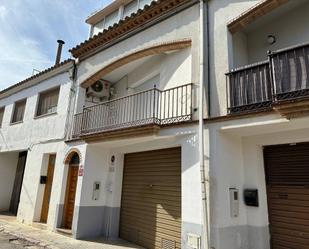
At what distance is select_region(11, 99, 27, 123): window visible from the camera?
1460 centimetres

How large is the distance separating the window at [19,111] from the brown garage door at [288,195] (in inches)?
517

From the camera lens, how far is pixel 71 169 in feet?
35.2

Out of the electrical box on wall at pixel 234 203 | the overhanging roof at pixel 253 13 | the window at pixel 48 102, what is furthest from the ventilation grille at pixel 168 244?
the window at pixel 48 102

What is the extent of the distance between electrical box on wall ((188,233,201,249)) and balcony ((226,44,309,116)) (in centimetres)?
309

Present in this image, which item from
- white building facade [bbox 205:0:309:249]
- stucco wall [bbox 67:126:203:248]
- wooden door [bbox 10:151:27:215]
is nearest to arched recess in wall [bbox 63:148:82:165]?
stucco wall [bbox 67:126:203:248]

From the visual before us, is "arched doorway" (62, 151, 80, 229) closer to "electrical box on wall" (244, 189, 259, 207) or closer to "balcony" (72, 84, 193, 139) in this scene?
"balcony" (72, 84, 193, 139)

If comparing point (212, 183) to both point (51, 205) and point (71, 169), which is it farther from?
point (51, 205)

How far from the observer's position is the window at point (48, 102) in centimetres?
1252

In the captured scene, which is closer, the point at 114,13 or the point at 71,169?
the point at 71,169

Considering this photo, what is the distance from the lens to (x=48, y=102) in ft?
42.4

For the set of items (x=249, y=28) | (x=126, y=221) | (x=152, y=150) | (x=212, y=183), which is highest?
(x=249, y=28)

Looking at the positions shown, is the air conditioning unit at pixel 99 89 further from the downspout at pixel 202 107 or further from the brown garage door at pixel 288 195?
the brown garage door at pixel 288 195

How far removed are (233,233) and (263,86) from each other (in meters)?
3.51

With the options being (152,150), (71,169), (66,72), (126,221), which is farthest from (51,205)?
(66,72)
